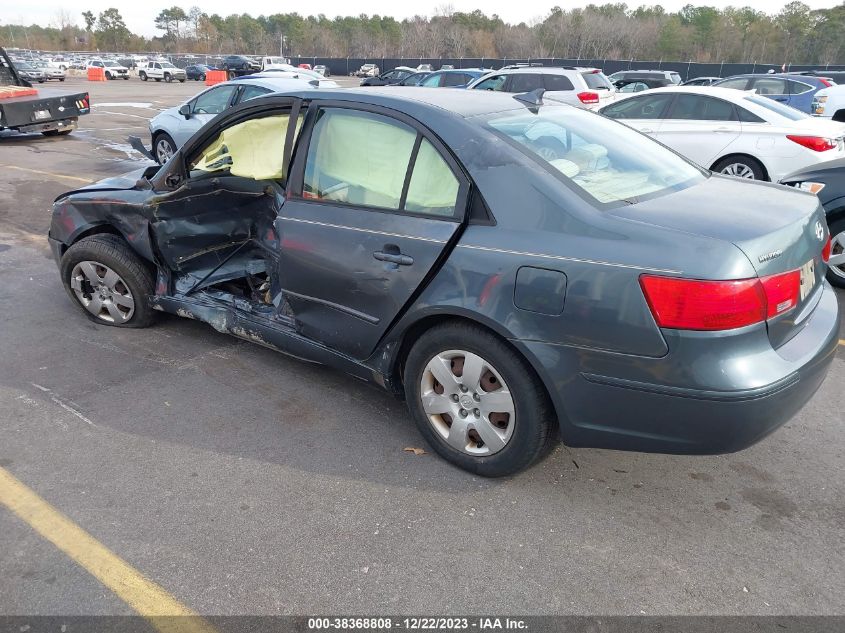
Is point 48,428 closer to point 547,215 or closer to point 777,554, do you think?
point 547,215

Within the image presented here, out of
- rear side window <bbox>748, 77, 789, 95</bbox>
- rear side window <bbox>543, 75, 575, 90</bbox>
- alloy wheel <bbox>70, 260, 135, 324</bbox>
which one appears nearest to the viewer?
alloy wheel <bbox>70, 260, 135, 324</bbox>

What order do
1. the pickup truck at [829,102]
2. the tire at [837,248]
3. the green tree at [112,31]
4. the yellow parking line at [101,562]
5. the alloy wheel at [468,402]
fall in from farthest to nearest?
the green tree at [112,31] → the pickup truck at [829,102] → the tire at [837,248] → the alloy wheel at [468,402] → the yellow parking line at [101,562]

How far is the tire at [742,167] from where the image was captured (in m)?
7.93

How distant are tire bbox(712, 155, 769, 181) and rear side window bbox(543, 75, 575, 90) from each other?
22.0 feet

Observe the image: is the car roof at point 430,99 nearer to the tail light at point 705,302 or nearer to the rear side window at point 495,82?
the tail light at point 705,302

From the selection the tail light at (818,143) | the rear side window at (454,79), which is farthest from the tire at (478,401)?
the rear side window at (454,79)

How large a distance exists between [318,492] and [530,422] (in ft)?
3.31

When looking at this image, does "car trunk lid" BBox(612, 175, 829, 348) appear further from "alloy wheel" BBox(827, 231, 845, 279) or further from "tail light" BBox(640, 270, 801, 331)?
"alloy wheel" BBox(827, 231, 845, 279)

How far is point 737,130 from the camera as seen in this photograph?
26.3ft

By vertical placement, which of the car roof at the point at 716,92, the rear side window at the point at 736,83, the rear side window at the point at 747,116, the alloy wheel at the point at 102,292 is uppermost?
the rear side window at the point at 736,83

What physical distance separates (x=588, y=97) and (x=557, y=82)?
96cm

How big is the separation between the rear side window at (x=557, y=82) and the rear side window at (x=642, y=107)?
5.19m

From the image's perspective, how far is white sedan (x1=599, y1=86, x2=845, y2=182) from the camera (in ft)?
24.9

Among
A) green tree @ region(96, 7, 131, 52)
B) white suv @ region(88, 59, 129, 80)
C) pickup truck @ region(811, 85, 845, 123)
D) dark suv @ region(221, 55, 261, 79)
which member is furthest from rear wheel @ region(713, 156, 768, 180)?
green tree @ region(96, 7, 131, 52)
